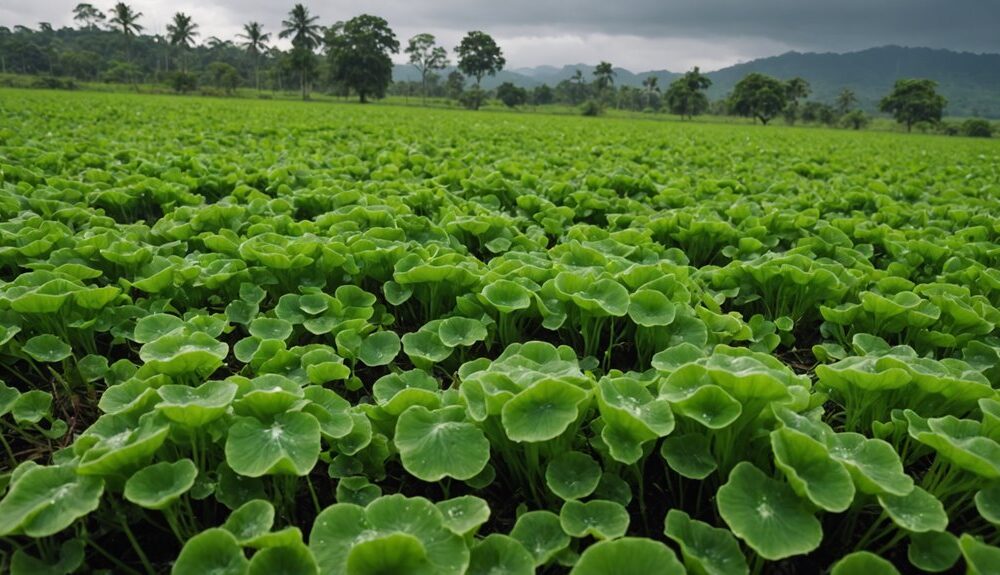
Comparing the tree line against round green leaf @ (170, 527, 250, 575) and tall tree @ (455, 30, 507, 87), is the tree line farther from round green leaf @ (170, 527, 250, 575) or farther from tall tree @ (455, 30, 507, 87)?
round green leaf @ (170, 527, 250, 575)

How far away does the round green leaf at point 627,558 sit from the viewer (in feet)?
3.98

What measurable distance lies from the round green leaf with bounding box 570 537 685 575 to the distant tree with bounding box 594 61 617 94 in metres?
98.2

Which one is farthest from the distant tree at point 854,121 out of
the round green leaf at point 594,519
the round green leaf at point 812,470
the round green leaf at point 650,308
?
the round green leaf at point 594,519

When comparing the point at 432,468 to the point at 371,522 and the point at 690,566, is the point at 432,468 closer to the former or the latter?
the point at 371,522

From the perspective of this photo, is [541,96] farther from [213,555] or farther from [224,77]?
[213,555]

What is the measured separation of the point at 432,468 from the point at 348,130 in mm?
12542

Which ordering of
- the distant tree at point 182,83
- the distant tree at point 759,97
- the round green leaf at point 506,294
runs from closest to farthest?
the round green leaf at point 506,294 < the distant tree at point 182,83 < the distant tree at point 759,97

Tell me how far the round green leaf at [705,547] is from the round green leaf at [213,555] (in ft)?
3.40

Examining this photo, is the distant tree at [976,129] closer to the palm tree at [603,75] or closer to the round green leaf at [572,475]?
the palm tree at [603,75]

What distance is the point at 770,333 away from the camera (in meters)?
2.70

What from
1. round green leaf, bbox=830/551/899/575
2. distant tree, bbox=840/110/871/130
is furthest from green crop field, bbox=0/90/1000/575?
distant tree, bbox=840/110/871/130

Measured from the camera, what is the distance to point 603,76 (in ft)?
310

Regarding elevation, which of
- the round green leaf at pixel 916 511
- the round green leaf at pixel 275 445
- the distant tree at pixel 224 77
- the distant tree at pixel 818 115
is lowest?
the round green leaf at pixel 275 445

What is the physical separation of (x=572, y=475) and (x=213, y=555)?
3.12ft
